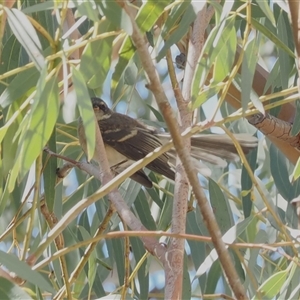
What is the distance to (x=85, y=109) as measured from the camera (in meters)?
1.01

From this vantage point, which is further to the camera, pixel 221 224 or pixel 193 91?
pixel 221 224

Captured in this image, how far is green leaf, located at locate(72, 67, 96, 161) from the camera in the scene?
1.01 meters

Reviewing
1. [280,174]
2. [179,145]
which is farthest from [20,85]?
[280,174]

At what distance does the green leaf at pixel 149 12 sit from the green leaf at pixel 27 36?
0.20m

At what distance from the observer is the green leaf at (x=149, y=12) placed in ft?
3.66

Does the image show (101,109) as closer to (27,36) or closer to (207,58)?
(207,58)

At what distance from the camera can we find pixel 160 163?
205 cm

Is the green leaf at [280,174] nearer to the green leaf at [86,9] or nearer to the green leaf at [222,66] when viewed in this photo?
the green leaf at [222,66]

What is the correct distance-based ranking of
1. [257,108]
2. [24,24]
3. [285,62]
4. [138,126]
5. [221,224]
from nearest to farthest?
[24,24], [257,108], [285,62], [221,224], [138,126]

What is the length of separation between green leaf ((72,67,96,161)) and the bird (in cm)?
67

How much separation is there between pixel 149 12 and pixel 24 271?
1.42ft

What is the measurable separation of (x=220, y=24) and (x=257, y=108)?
14cm

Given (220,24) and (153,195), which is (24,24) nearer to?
(220,24)

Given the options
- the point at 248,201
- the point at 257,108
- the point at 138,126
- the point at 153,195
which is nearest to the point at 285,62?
the point at 248,201
